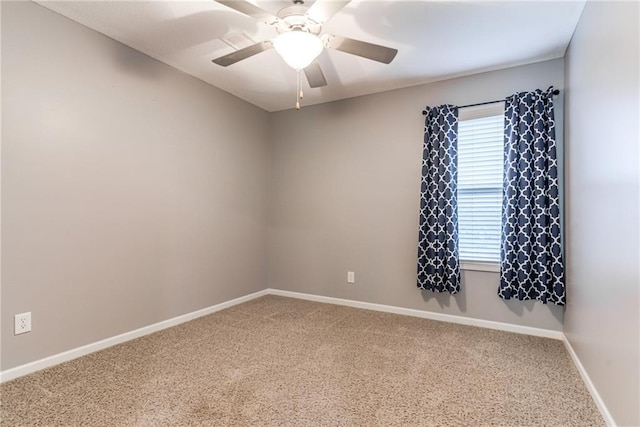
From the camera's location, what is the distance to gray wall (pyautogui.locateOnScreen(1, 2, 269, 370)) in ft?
6.73

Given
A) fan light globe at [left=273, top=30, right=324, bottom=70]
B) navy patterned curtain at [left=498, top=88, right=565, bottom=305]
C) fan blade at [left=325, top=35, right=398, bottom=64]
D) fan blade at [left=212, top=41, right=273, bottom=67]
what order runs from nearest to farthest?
fan light globe at [left=273, top=30, right=324, bottom=70], fan blade at [left=325, top=35, right=398, bottom=64], fan blade at [left=212, top=41, right=273, bottom=67], navy patterned curtain at [left=498, top=88, right=565, bottom=305]

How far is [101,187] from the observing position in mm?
2465

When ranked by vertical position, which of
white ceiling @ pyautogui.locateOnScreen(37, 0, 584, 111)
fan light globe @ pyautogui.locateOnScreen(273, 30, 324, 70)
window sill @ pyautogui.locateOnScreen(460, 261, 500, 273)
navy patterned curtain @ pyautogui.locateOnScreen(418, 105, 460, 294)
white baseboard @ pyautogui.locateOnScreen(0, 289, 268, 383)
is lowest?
white baseboard @ pyautogui.locateOnScreen(0, 289, 268, 383)

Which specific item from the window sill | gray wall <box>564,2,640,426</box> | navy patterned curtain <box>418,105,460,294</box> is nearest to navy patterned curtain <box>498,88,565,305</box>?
the window sill

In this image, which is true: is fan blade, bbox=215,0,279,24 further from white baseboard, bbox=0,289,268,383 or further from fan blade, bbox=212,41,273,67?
white baseboard, bbox=0,289,268,383

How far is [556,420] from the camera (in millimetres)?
1651

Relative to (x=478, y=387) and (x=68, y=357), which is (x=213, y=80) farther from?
(x=478, y=387)

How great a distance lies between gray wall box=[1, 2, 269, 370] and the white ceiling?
0.87ft

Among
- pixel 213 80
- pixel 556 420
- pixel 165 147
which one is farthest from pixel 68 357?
pixel 556 420

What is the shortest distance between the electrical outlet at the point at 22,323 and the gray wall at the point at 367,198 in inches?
98.3

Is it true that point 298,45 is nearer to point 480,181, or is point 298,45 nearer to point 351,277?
point 480,181

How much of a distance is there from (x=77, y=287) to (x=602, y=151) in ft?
11.1

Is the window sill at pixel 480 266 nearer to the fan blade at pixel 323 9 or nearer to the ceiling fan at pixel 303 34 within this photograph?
the ceiling fan at pixel 303 34

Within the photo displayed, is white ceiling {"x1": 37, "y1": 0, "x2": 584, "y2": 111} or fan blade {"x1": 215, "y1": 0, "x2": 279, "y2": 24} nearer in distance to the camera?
fan blade {"x1": 215, "y1": 0, "x2": 279, "y2": 24}
